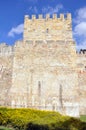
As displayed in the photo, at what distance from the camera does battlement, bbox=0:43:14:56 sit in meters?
25.2

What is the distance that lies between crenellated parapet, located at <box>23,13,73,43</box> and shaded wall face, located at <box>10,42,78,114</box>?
2.57ft

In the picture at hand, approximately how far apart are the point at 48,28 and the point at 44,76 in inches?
182

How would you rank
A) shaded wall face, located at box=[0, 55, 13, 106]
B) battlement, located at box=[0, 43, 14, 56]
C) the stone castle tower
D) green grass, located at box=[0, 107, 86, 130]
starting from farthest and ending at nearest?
battlement, located at box=[0, 43, 14, 56] → shaded wall face, located at box=[0, 55, 13, 106] → the stone castle tower → green grass, located at box=[0, 107, 86, 130]

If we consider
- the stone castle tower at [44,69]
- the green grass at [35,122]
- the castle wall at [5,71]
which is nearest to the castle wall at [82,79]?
the stone castle tower at [44,69]

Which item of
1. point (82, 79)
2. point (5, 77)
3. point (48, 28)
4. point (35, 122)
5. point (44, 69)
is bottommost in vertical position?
point (35, 122)

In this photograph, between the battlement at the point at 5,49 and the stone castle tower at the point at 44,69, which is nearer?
the stone castle tower at the point at 44,69

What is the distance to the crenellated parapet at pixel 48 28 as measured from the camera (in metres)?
24.6

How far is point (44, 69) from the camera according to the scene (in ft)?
78.1

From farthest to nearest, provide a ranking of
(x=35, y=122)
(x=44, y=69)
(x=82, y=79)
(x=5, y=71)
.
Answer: (x=82, y=79) < (x=5, y=71) < (x=44, y=69) < (x=35, y=122)

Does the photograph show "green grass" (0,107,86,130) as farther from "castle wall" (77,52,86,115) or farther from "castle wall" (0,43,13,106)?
"castle wall" (77,52,86,115)

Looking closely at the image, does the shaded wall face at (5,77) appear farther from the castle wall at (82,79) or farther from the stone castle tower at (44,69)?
the castle wall at (82,79)

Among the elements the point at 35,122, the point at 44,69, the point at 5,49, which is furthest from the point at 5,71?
the point at 35,122

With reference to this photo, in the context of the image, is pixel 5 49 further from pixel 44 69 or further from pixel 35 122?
pixel 35 122

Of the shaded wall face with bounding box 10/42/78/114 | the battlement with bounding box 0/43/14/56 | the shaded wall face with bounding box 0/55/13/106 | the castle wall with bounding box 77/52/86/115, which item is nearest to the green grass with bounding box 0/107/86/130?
Result: the shaded wall face with bounding box 10/42/78/114
